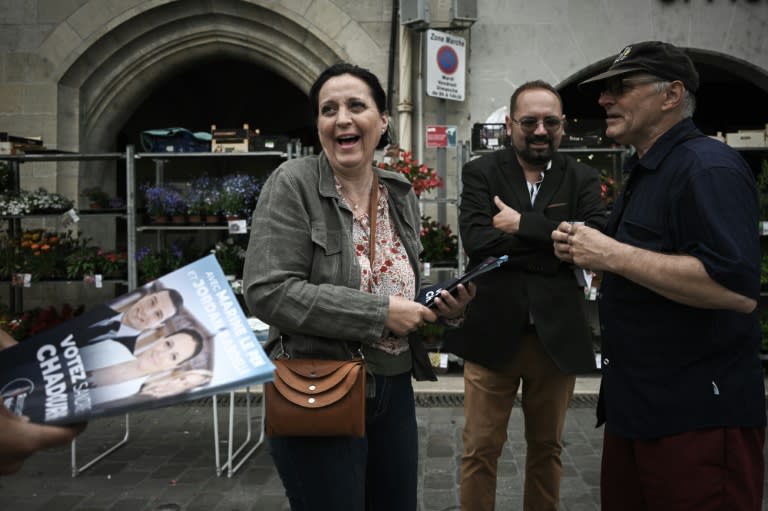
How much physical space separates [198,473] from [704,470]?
342cm

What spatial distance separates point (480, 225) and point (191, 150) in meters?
4.84

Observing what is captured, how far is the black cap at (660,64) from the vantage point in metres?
2.19

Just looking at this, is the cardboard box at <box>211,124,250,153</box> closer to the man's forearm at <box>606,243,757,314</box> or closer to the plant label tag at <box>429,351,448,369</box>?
the plant label tag at <box>429,351,448,369</box>

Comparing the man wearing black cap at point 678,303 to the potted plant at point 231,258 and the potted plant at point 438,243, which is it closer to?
the potted plant at point 438,243

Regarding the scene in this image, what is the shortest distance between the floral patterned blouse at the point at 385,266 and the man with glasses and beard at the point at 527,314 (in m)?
0.89

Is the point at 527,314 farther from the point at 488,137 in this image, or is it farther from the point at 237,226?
the point at 237,226

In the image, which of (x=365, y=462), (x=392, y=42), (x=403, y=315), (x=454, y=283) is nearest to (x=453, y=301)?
(x=454, y=283)

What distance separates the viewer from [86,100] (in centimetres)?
828

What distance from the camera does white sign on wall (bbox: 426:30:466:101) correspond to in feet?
24.7

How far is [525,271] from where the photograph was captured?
3111 millimetres

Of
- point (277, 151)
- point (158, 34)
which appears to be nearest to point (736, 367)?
point (277, 151)

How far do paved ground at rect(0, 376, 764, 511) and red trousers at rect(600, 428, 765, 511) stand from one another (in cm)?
187

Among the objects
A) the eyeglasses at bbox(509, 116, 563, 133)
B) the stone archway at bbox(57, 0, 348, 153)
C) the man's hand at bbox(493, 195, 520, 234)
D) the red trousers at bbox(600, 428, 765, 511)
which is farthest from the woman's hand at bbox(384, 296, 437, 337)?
the stone archway at bbox(57, 0, 348, 153)

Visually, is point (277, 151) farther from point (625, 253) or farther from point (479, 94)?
point (625, 253)
